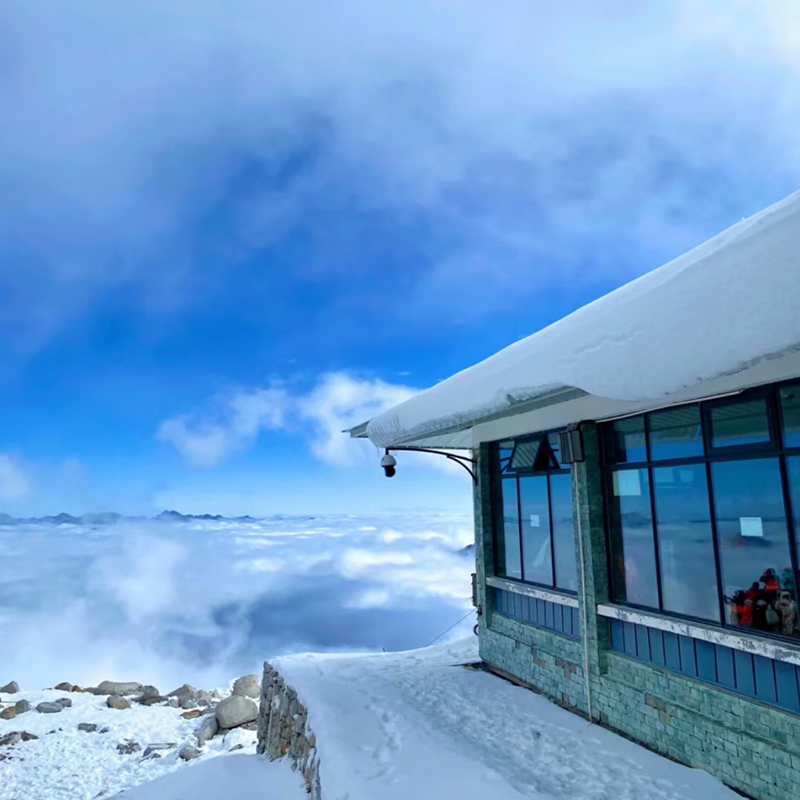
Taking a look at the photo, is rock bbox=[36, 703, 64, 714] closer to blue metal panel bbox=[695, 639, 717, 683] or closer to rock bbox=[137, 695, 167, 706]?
rock bbox=[137, 695, 167, 706]

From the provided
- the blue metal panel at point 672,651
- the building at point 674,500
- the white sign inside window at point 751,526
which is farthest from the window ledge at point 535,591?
the white sign inside window at point 751,526

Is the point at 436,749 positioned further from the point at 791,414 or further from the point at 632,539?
the point at 791,414

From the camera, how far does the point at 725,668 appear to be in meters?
4.43

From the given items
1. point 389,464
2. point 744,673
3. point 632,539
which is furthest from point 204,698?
point 744,673

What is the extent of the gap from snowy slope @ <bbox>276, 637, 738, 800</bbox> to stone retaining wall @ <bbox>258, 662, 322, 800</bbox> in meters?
0.20

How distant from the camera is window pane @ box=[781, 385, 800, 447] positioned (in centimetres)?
393

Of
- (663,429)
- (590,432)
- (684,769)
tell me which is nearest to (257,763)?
(684,769)

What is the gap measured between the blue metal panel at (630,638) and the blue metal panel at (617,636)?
53 mm

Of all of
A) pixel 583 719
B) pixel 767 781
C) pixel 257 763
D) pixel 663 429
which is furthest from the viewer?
pixel 257 763

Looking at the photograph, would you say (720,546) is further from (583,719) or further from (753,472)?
(583,719)

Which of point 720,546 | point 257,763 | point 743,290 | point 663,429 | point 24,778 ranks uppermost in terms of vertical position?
point 743,290

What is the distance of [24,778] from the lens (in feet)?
43.4

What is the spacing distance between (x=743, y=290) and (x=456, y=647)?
8.87m

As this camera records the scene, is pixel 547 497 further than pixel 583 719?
Yes
